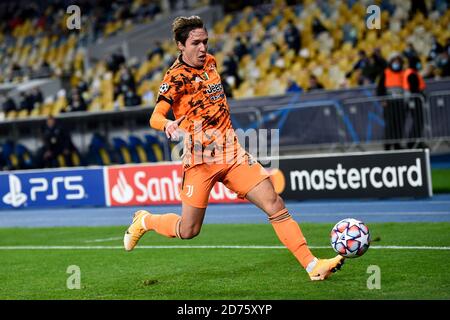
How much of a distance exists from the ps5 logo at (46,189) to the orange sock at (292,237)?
12079 mm

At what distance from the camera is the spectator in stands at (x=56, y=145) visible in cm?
2523

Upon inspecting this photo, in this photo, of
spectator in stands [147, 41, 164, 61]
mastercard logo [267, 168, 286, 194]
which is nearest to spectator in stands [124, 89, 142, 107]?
spectator in stands [147, 41, 164, 61]

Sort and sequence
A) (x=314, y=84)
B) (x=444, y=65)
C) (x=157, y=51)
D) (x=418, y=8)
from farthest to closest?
(x=157, y=51) → (x=418, y=8) → (x=314, y=84) → (x=444, y=65)

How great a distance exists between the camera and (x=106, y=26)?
34.2 meters

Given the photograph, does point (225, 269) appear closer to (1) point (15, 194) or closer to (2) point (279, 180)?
(2) point (279, 180)

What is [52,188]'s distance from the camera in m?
20.1

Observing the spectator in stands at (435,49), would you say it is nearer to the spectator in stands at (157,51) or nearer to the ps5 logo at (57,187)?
the ps5 logo at (57,187)

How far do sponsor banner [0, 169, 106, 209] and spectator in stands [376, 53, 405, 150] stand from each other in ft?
20.9

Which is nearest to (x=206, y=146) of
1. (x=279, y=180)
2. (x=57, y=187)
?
(x=279, y=180)

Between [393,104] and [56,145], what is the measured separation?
1040cm

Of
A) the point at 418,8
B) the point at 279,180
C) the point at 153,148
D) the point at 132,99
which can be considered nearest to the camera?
the point at 279,180

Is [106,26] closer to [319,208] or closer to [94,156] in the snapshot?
[94,156]

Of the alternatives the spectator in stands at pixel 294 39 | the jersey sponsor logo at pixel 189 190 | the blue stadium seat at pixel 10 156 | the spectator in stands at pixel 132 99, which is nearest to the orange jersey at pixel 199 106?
the jersey sponsor logo at pixel 189 190

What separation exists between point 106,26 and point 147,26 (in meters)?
2.60
